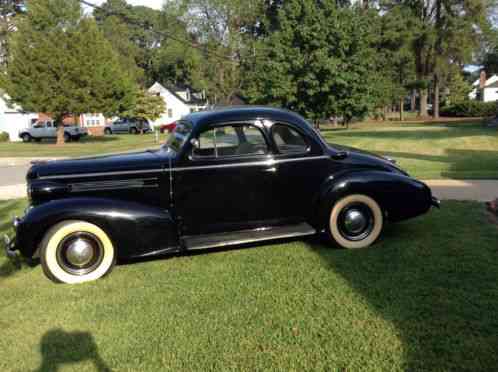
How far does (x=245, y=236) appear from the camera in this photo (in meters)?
4.87

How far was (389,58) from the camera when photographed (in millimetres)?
45031

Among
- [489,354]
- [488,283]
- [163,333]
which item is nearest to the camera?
[489,354]

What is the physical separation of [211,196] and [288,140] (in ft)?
3.71

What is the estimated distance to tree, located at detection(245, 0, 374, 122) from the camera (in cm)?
2092

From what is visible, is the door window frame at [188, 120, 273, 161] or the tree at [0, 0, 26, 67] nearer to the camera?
the door window frame at [188, 120, 273, 161]

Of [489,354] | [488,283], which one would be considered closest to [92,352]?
[489,354]

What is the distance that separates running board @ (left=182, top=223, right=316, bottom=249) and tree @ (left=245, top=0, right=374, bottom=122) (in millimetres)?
16735

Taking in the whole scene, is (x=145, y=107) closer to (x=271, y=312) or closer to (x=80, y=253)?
(x=80, y=253)

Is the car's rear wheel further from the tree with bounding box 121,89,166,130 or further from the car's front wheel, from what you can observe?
the tree with bounding box 121,89,166,130

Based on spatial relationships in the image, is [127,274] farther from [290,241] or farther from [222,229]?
[290,241]

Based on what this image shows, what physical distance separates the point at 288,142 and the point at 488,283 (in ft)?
8.22

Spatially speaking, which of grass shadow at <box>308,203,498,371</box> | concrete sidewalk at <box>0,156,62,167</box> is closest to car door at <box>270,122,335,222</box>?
grass shadow at <box>308,203,498,371</box>

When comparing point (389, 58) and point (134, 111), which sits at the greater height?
point (389, 58)

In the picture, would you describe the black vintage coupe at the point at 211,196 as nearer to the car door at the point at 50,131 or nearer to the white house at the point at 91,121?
the car door at the point at 50,131
